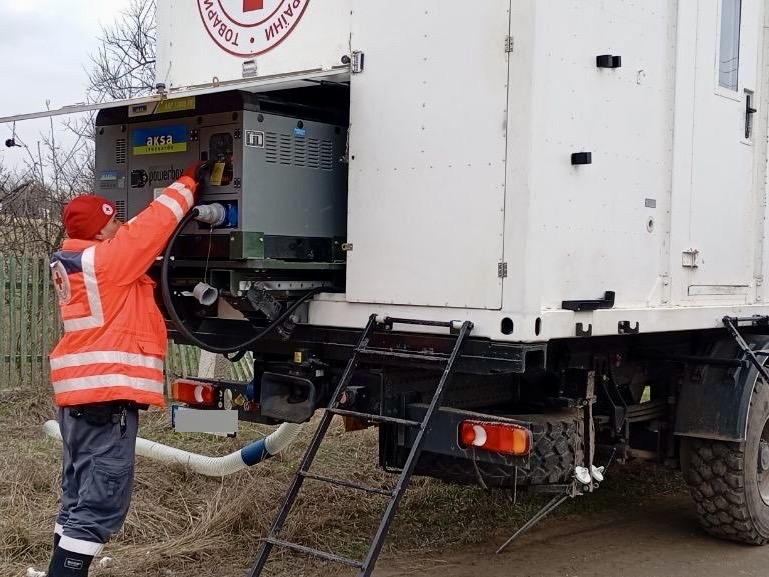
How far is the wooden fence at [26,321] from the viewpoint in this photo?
8.74 m

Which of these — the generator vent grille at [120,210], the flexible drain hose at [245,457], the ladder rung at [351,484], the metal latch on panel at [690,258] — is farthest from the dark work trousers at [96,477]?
the metal latch on panel at [690,258]

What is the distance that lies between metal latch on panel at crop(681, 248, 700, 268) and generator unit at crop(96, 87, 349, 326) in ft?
5.82

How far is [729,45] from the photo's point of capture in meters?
5.30

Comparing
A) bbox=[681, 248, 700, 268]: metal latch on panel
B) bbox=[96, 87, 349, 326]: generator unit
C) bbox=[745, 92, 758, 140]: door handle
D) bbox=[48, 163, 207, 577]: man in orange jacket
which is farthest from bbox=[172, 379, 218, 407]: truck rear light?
bbox=[745, 92, 758, 140]: door handle

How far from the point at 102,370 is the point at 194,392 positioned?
138 centimetres

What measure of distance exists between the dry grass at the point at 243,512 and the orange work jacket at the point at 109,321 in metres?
1.13

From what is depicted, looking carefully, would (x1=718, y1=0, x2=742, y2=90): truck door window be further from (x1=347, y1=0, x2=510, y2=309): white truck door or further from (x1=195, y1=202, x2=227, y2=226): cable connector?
(x1=195, y1=202, x2=227, y2=226): cable connector

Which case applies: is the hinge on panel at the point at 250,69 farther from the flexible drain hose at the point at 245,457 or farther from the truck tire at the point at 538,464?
the truck tire at the point at 538,464

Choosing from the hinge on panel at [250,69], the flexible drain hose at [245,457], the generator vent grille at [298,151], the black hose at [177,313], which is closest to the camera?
the black hose at [177,313]

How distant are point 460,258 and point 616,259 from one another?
0.82 metres

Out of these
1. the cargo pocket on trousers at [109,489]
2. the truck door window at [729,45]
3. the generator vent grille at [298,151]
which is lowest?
the cargo pocket on trousers at [109,489]

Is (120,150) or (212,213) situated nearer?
(212,213)

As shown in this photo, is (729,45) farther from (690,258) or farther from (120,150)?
(120,150)

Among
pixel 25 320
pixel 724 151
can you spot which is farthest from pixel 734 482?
pixel 25 320
